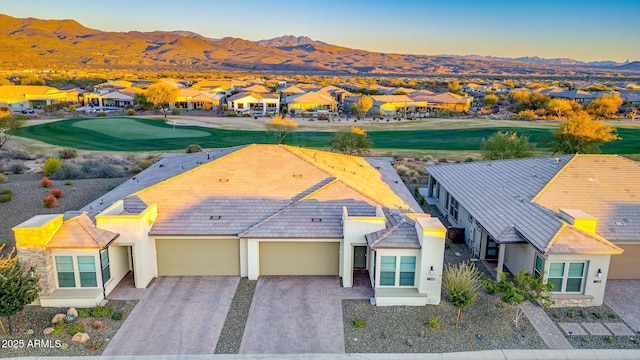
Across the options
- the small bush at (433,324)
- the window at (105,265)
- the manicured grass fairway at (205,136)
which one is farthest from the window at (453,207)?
the manicured grass fairway at (205,136)

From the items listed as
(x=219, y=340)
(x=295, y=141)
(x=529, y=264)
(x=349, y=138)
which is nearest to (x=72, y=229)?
(x=219, y=340)

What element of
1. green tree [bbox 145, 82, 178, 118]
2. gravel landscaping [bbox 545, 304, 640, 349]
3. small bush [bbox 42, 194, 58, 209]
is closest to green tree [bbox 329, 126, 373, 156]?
small bush [bbox 42, 194, 58, 209]

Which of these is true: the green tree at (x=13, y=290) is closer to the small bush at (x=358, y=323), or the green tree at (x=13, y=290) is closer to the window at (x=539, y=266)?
the small bush at (x=358, y=323)

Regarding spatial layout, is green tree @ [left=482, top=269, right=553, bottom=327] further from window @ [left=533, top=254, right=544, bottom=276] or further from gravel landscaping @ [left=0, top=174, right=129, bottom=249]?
gravel landscaping @ [left=0, top=174, right=129, bottom=249]

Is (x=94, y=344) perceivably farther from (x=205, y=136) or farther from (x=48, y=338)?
(x=205, y=136)

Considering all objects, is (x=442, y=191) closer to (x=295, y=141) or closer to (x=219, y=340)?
(x=219, y=340)
